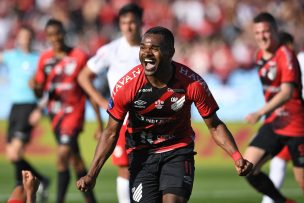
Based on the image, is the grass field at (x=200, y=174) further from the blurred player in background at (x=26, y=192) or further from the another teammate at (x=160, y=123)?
the blurred player in background at (x=26, y=192)

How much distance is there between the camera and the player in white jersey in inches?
395

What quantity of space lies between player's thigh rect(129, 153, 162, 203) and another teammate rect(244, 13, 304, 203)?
8.92 feet

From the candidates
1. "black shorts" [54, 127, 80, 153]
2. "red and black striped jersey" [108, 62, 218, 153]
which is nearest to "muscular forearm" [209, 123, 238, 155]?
"red and black striped jersey" [108, 62, 218, 153]

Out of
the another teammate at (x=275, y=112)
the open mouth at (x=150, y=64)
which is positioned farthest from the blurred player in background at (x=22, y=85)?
the open mouth at (x=150, y=64)

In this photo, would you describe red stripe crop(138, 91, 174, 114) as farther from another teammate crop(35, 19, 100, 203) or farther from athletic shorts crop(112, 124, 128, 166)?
another teammate crop(35, 19, 100, 203)

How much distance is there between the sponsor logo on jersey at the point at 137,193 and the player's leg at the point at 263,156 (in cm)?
292

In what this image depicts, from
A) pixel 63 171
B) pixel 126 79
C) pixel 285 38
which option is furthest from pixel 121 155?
pixel 285 38

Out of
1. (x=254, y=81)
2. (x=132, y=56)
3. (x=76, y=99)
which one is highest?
(x=132, y=56)

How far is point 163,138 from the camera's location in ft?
26.1

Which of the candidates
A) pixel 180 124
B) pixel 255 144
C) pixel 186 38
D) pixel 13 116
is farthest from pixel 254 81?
pixel 180 124

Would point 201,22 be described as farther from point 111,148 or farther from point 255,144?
point 111,148

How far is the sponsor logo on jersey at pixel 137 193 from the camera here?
7844 millimetres

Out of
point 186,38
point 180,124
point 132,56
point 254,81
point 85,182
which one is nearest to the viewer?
point 85,182

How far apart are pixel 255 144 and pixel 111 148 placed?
345 cm
